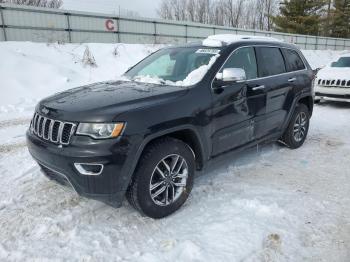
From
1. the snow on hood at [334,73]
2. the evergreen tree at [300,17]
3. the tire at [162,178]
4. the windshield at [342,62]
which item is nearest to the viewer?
the tire at [162,178]

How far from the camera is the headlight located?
116 inches

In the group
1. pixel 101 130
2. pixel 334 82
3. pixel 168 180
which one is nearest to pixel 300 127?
pixel 168 180

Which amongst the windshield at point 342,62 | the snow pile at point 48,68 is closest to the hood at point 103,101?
the snow pile at point 48,68

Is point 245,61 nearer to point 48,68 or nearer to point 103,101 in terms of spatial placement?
point 103,101

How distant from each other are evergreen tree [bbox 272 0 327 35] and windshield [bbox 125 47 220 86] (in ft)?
Result: 123

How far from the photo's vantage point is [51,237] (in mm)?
3094

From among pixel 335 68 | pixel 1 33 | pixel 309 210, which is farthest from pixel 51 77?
pixel 309 210

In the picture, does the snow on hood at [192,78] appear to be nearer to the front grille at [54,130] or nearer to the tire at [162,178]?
the tire at [162,178]

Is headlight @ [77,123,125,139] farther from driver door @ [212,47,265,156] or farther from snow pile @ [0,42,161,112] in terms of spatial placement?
snow pile @ [0,42,161,112]

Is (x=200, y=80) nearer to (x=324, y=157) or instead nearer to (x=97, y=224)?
(x=97, y=224)

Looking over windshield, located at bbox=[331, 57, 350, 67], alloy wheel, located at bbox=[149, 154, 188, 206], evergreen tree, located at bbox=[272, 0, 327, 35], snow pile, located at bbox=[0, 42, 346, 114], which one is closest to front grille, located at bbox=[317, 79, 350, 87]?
windshield, located at bbox=[331, 57, 350, 67]

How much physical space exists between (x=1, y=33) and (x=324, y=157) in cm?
1294

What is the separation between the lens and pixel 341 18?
1784 inches

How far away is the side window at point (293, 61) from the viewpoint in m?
5.35
